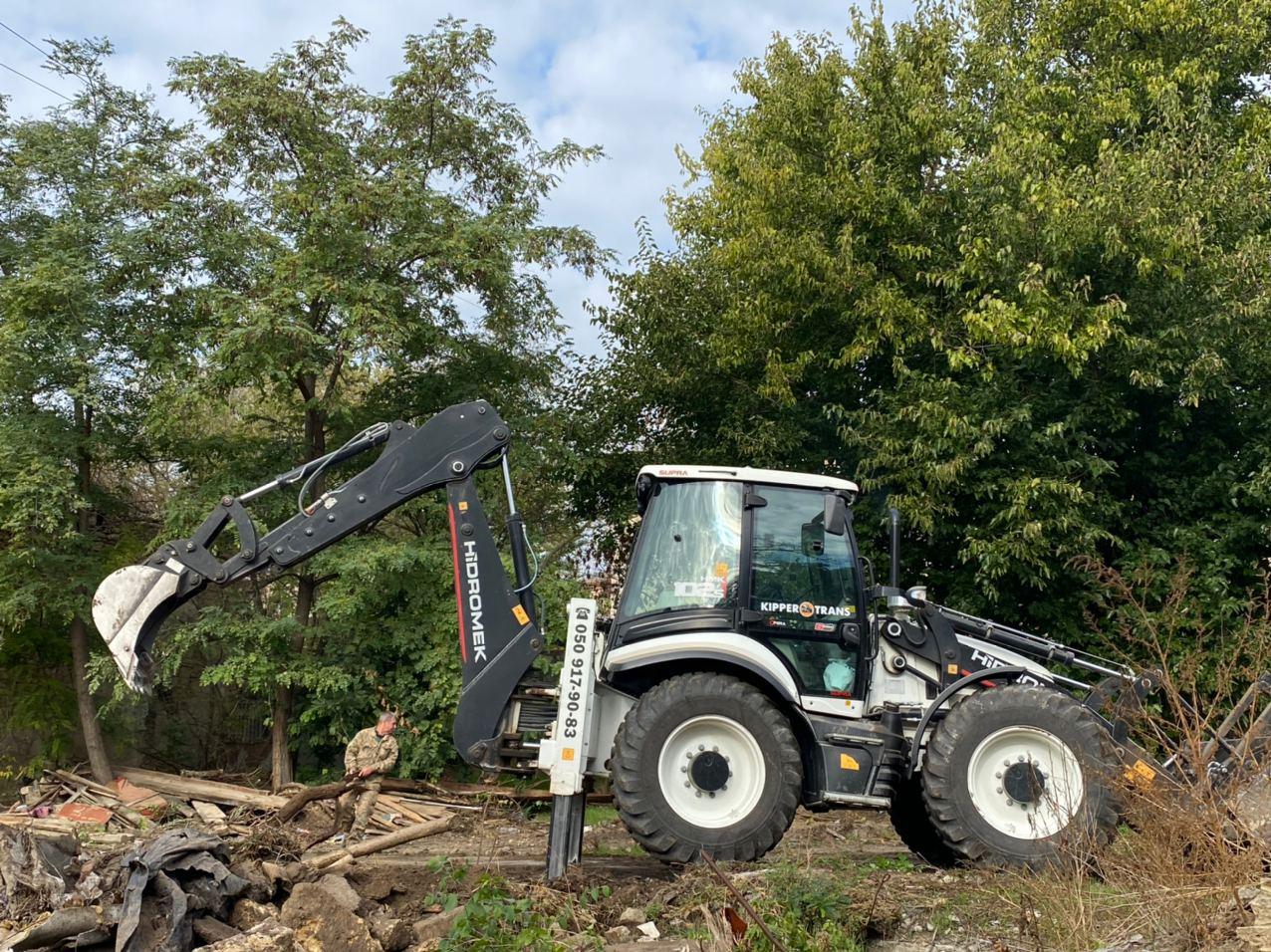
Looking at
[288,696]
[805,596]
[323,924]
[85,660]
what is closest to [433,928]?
[323,924]

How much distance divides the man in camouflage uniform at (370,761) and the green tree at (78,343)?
14.8 ft

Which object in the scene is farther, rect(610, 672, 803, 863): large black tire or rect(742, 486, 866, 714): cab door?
rect(742, 486, 866, 714): cab door

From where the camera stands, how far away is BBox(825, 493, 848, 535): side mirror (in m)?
7.19

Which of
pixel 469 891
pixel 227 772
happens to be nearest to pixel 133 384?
pixel 227 772

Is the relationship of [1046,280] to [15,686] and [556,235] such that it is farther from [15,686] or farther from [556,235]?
[15,686]

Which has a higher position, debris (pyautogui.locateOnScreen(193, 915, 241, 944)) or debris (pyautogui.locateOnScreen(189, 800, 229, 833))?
debris (pyautogui.locateOnScreen(193, 915, 241, 944))

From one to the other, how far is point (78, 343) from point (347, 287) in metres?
3.31

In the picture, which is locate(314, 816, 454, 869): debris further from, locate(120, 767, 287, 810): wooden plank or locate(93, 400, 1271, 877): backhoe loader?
locate(120, 767, 287, 810): wooden plank

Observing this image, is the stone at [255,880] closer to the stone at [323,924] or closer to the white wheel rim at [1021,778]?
the stone at [323,924]

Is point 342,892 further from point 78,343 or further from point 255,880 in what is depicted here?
point 78,343

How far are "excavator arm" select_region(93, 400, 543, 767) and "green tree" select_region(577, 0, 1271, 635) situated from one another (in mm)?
6528

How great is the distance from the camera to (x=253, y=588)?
48.3ft

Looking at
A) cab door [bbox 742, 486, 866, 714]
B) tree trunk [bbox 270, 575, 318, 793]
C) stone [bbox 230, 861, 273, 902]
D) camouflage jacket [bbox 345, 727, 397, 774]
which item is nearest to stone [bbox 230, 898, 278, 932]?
stone [bbox 230, 861, 273, 902]

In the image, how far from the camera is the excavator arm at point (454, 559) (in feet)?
22.6
